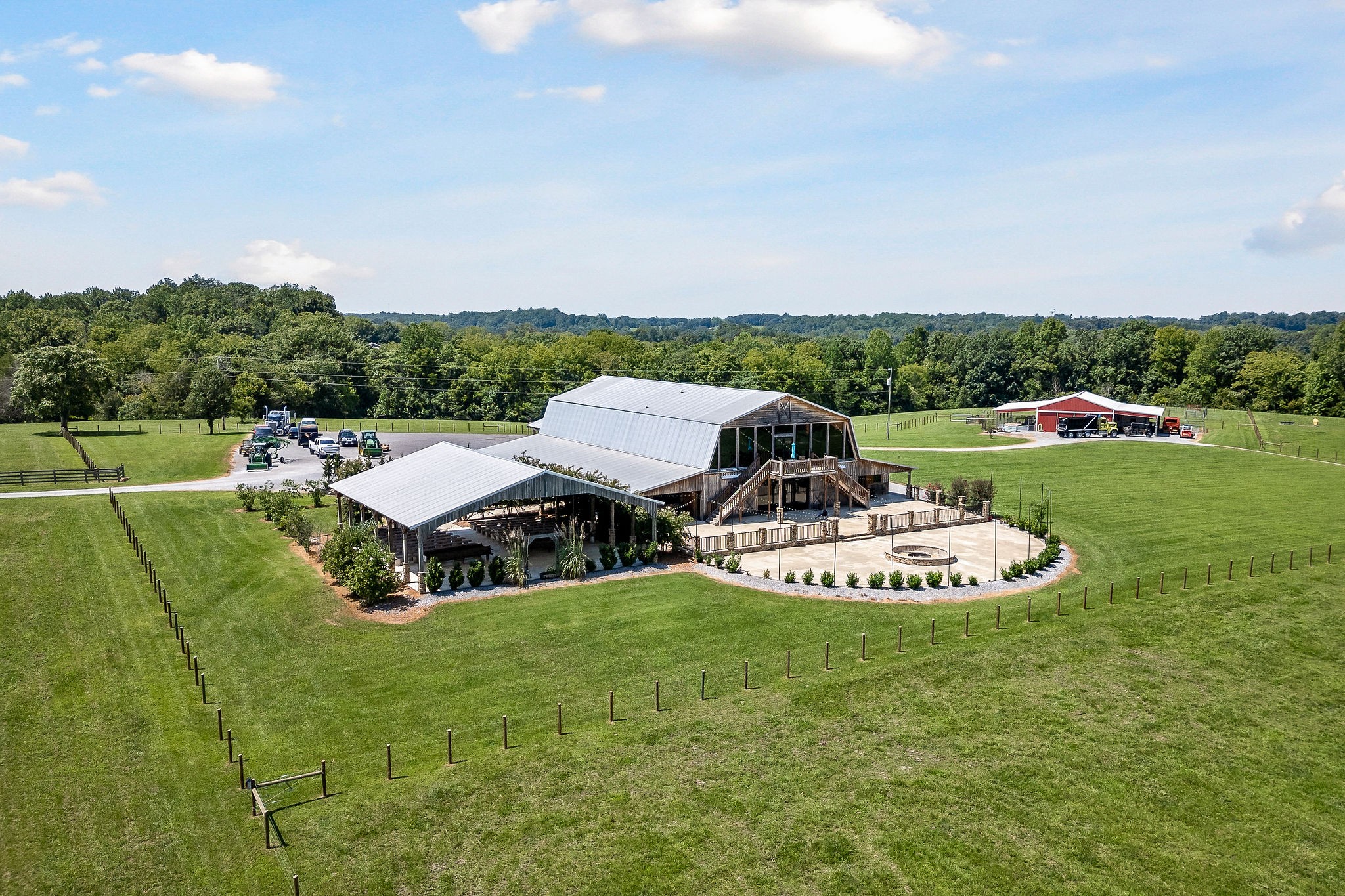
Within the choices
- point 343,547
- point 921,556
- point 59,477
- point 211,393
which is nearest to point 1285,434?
point 921,556

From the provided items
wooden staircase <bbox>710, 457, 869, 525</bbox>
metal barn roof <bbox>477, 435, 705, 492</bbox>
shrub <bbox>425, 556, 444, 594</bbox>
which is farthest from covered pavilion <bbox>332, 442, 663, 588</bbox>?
wooden staircase <bbox>710, 457, 869, 525</bbox>

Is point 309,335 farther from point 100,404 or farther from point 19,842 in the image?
Result: point 19,842

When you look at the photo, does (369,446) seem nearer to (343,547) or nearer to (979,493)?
(343,547)

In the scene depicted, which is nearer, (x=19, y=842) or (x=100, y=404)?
(x=19, y=842)

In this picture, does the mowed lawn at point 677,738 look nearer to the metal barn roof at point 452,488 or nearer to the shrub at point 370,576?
the shrub at point 370,576

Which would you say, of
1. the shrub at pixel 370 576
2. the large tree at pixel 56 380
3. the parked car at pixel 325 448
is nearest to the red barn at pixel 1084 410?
the parked car at pixel 325 448

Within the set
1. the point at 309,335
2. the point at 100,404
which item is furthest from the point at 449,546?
the point at 309,335
